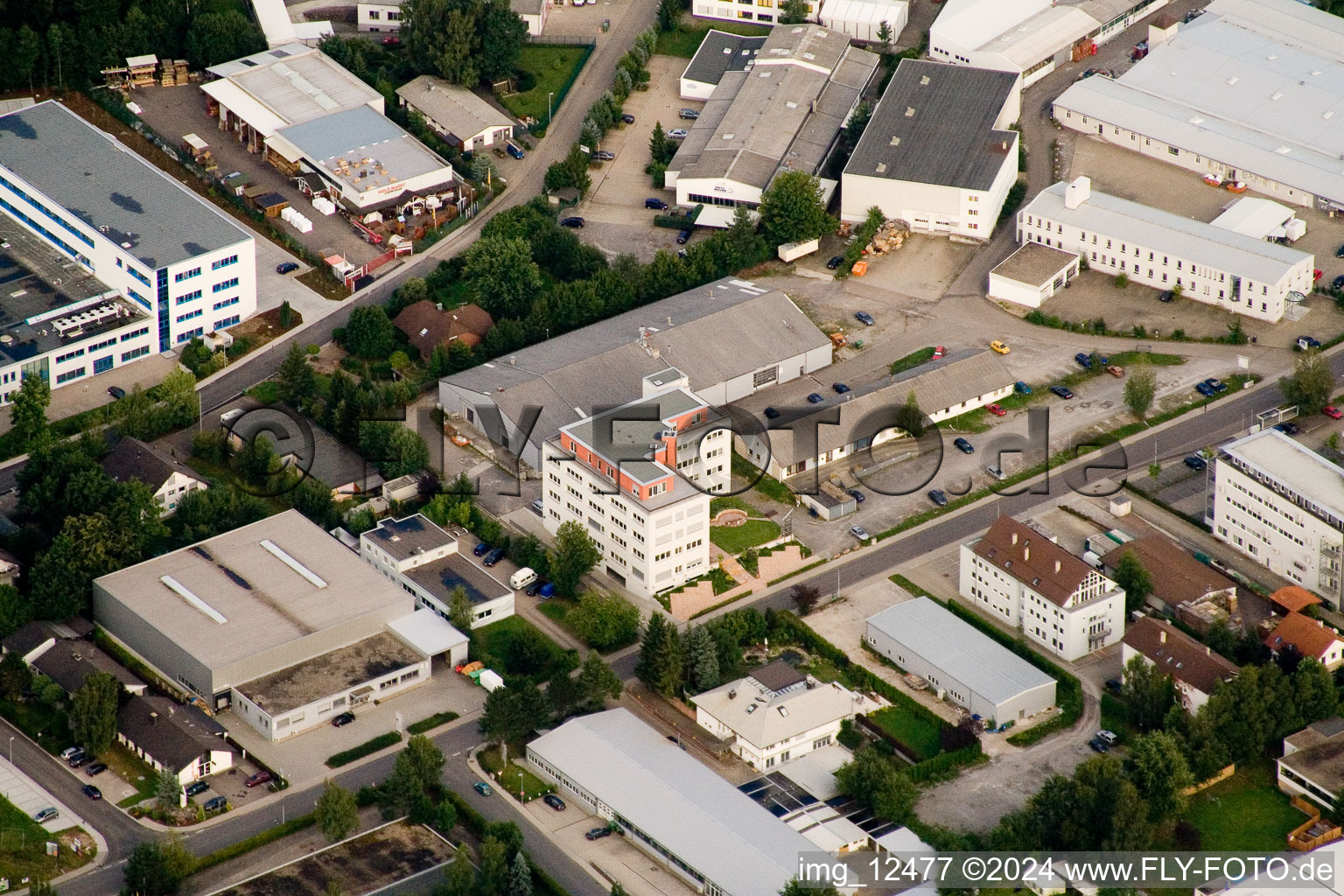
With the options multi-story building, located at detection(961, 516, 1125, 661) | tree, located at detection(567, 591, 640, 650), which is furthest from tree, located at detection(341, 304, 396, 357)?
multi-story building, located at detection(961, 516, 1125, 661)

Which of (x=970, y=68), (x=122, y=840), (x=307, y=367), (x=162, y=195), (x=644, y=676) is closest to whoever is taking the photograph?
(x=122, y=840)

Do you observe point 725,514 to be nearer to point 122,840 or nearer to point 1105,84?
point 122,840

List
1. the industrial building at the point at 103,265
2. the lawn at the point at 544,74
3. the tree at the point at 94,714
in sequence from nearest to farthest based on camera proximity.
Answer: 1. the tree at the point at 94,714
2. the industrial building at the point at 103,265
3. the lawn at the point at 544,74

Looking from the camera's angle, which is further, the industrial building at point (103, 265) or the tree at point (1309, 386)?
the industrial building at point (103, 265)

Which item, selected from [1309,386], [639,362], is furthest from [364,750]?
[1309,386]

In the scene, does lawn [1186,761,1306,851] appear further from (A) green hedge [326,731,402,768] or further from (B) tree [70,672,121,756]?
(B) tree [70,672,121,756]

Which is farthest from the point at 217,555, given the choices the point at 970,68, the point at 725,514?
the point at 970,68

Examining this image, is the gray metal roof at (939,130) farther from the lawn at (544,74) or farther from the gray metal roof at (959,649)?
the gray metal roof at (959,649)

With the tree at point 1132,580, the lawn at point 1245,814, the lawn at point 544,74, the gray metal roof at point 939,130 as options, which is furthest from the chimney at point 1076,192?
the lawn at point 1245,814
